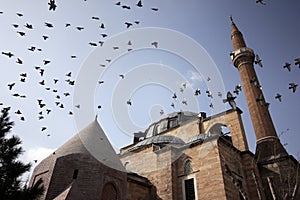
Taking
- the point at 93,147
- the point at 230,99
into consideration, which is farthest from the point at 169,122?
the point at 230,99

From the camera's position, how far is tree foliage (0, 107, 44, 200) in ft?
20.7

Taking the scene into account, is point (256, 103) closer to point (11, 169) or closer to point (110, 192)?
point (110, 192)

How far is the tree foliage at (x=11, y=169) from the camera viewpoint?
630cm

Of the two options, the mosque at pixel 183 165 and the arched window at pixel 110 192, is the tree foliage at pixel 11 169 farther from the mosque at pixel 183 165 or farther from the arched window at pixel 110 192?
the arched window at pixel 110 192

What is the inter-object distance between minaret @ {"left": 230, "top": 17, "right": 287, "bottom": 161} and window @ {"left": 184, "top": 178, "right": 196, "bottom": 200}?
4.76m

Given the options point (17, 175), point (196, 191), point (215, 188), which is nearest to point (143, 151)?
point (196, 191)

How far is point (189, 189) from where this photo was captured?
12734 millimetres

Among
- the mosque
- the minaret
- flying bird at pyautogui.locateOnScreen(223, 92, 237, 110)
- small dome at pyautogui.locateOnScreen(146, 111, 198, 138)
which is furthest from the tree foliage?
small dome at pyautogui.locateOnScreen(146, 111, 198, 138)

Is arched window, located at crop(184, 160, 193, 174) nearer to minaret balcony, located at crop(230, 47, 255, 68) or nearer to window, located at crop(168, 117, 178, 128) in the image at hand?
window, located at crop(168, 117, 178, 128)

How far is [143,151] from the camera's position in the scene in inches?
641

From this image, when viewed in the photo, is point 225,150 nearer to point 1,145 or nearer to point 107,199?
point 107,199

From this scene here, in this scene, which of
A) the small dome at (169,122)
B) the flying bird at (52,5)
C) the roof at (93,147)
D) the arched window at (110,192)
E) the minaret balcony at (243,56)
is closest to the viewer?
the flying bird at (52,5)

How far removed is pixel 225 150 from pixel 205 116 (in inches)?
263

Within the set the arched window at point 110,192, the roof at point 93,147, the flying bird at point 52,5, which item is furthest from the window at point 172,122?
the flying bird at point 52,5
